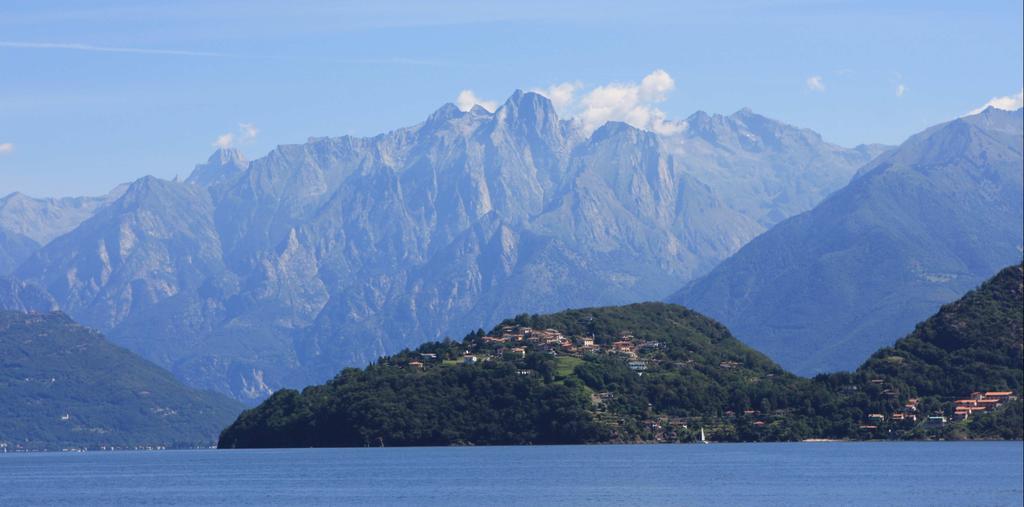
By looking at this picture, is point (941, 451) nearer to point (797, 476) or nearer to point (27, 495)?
point (797, 476)

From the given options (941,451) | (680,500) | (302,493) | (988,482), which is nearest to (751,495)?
(680,500)

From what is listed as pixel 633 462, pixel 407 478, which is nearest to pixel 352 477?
pixel 407 478

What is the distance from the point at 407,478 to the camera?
597 ft

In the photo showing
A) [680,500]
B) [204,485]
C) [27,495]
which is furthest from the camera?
[204,485]

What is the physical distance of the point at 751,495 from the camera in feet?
482

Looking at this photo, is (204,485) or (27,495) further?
(204,485)

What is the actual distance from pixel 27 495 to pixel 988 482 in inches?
3838

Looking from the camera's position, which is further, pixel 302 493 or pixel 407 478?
pixel 407 478

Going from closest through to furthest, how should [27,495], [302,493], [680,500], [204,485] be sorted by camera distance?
[680,500]
[302,493]
[27,495]
[204,485]

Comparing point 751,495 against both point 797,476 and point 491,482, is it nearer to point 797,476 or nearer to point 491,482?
point 797,476

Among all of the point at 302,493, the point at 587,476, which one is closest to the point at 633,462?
the point at 587,476

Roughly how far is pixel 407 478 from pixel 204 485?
24631 millimetres

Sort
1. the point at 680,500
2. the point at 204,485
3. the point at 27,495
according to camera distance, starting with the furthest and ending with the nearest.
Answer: the point at 204,485 < the point at 27,495 < the point at 680,500

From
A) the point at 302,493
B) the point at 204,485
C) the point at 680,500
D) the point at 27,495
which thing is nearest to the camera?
the point at 680,500
